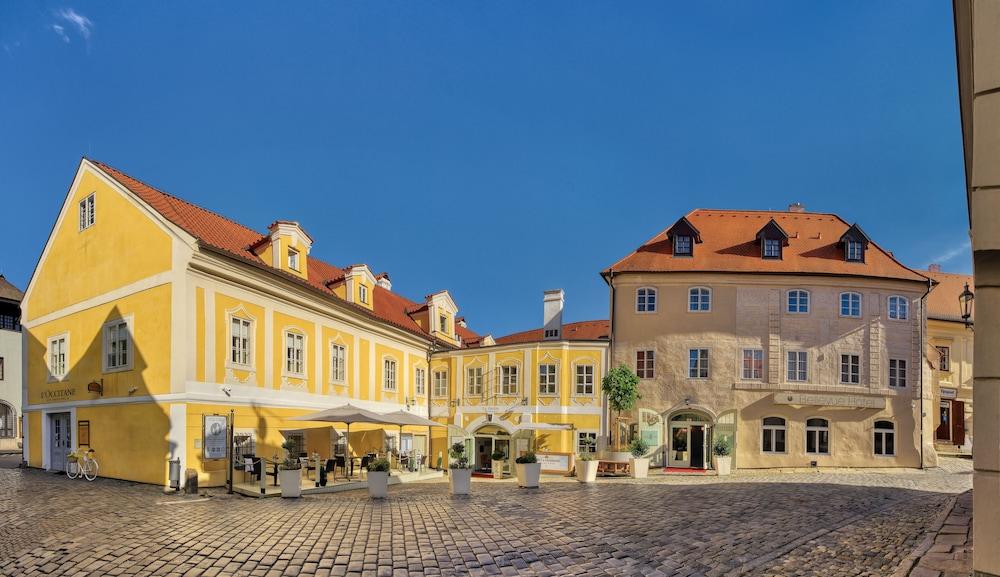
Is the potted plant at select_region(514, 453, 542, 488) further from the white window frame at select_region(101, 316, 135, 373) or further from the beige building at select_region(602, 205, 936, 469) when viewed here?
the white window frame at select_region(101, 316, 135, 373)

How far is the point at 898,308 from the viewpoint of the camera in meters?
28.7

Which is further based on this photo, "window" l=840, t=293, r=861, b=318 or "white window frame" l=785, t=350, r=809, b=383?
"window" l=840, t=293, r=861, b=318

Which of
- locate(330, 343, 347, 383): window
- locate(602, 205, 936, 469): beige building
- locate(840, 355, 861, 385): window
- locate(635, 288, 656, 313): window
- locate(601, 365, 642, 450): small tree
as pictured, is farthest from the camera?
locate(635, 288, 656, 313): window

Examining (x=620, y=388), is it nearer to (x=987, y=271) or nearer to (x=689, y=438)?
(x=689, y=438)

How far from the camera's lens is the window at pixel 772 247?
96.3 feet

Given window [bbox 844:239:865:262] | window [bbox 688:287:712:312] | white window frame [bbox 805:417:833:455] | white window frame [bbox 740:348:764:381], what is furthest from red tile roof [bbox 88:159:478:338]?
window [bbox 844:239:865:262]

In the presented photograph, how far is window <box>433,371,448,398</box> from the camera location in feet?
108

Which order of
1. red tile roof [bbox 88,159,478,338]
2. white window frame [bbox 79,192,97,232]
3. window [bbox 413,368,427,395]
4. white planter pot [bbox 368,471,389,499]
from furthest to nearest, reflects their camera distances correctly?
1. window [bbox 413,368,427,395]
2. white window frame [bbox 79,192,97,232]
3. red tile roof [bbox 88,159,478,338]
4. white planter pot [bbox 368,471,389,499]

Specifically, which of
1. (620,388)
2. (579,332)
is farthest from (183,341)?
(579,332)

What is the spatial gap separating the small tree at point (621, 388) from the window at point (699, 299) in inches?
168

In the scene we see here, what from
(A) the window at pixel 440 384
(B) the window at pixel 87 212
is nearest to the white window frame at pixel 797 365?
(A) the window at pixel 440 384

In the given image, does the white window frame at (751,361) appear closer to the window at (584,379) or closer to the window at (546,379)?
the window at (584,379)

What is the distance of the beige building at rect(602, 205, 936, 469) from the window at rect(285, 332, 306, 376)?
13.8 m

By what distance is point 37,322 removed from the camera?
26094 millimetres
